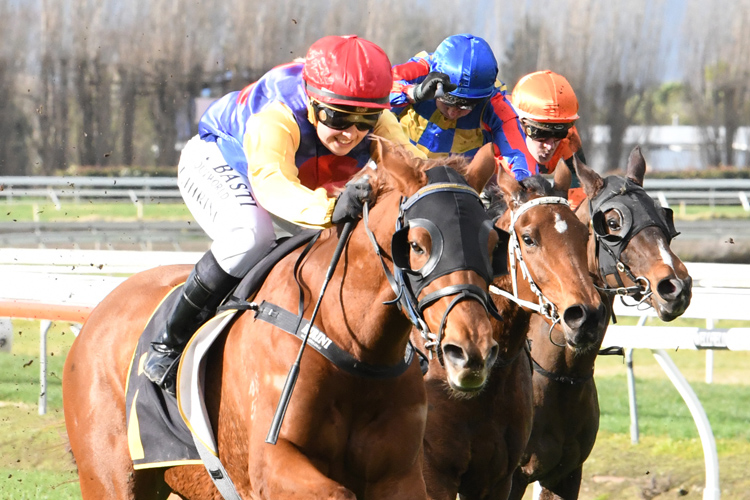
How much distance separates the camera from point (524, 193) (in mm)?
3846

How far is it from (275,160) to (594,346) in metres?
1.66

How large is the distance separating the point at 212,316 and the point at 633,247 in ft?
5.87

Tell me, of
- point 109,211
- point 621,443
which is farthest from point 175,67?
point 621,443

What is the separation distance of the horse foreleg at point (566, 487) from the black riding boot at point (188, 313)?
5.63ft

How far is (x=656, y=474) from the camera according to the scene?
221 inches

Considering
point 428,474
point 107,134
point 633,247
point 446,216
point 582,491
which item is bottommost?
point 107,134

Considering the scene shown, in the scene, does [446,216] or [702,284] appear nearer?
[446,216]

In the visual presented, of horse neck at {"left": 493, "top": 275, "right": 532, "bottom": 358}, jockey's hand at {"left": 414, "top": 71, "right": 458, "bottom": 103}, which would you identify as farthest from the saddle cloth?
jockey's hand at {"left": 414, "top": 71, "right": 458, "bottom": 103}

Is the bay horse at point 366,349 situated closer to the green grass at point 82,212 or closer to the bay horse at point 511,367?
the bay horse at point 511,367

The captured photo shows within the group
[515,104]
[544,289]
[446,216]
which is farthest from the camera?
[515,104]

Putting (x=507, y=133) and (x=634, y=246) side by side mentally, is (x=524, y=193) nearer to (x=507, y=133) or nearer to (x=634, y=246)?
(x=634, y=246)

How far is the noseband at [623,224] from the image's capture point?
13.7 ft

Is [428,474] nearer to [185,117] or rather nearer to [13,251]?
[13,251]

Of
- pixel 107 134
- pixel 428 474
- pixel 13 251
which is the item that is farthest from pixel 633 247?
pixel 107 134
